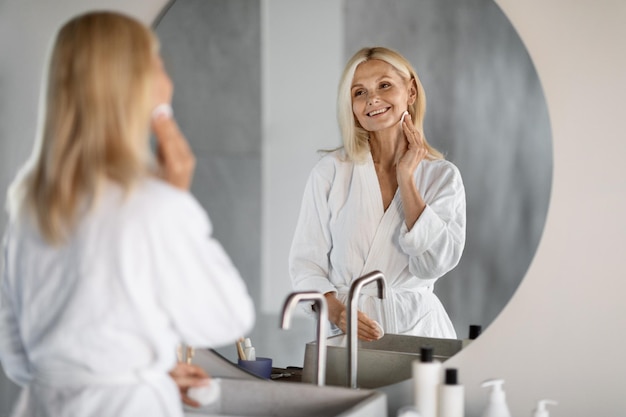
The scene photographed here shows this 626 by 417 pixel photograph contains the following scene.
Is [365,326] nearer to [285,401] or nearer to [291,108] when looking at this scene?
[285,401]

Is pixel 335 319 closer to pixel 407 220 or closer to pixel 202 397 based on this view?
pixel 407 220

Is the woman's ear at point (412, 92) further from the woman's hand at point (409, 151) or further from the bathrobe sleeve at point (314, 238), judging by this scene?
the bathrobe sleeve at point (314, 238)

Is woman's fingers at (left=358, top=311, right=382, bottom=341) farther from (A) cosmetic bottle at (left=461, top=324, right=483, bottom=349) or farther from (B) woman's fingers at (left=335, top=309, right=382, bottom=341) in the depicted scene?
(A) cosmetic bottle at (left=461, top=324, right=483, bottom=349)

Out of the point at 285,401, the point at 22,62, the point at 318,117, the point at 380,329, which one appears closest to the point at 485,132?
the point at 318,117

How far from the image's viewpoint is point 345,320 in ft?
5.96

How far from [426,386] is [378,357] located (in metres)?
0.22

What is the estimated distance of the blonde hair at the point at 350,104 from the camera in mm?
1771

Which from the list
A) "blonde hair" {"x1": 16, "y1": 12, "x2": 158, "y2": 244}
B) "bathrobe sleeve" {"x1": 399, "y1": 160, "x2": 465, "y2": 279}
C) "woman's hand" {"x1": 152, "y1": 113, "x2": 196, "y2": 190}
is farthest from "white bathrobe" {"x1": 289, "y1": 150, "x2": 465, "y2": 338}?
"blonde hair" {"x1": 16, "y1": 12, "x2": 158, "y2": 244}

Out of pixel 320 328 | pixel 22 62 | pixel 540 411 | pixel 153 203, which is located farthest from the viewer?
pixel 22 62

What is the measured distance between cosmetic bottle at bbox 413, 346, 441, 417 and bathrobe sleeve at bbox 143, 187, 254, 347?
53 cm

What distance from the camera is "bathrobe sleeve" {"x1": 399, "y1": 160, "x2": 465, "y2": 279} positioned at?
1.75 meters

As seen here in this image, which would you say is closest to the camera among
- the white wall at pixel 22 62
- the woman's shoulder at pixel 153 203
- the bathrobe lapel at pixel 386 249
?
the woman's shoulder at pixel 153 203

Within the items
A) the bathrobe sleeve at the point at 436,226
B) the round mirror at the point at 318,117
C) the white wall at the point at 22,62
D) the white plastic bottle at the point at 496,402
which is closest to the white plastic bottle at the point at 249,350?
the round mirror at the point at 318,117

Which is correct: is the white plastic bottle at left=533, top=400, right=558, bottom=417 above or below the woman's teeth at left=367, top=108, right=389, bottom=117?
below
